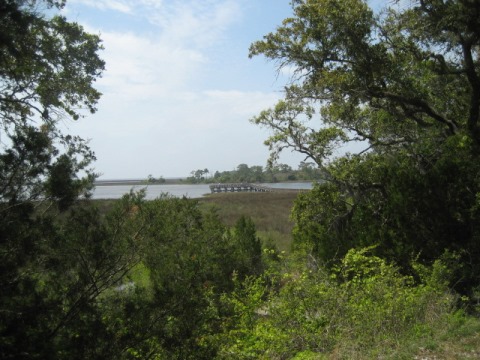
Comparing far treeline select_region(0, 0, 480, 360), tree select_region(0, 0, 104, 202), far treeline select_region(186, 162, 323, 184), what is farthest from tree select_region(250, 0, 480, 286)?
far treeline select_region(186, 162, 323, 184)

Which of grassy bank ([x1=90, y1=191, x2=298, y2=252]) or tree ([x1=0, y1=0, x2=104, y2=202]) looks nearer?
tree ([x1=0, y1=0, x2=104, y2=202])

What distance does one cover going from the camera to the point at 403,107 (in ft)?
32.9

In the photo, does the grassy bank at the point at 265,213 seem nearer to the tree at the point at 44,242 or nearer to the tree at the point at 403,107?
the tree at the point at 403,107

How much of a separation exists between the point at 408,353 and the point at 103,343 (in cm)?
369

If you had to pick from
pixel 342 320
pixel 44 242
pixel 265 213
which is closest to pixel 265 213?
pixel 265 213

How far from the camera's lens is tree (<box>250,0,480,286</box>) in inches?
346

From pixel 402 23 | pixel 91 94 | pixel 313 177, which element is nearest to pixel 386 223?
pixel 313 177

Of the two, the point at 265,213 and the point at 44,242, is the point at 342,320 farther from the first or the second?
the point at 265,213

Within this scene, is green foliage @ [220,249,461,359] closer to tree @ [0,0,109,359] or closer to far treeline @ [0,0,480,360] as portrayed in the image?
far treeline @ [0,0,480,360]

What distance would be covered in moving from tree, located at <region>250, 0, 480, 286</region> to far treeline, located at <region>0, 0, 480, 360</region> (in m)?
0.04

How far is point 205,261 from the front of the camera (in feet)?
18.0

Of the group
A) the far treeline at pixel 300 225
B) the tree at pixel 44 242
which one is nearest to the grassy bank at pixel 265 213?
the far treeline at pixel 300 225

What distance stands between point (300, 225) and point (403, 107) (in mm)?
5084

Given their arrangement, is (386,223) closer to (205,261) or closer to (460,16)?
(460,16)
